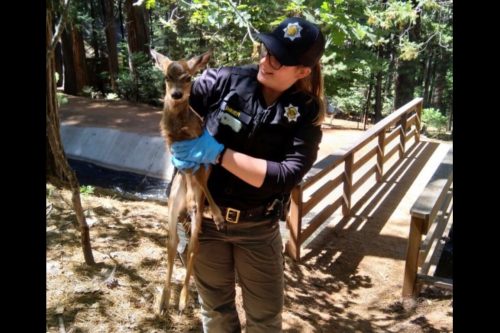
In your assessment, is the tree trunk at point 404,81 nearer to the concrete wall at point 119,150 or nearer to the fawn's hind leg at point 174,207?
the concrete wall at point 119,150

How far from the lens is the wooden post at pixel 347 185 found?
6527mm

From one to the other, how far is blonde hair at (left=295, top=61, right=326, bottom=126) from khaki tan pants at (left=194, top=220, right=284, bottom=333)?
0.62m

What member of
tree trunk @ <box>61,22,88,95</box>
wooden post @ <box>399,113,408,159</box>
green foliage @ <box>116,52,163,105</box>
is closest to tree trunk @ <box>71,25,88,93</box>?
tree trunk @ <box>61,22,88,95</box>

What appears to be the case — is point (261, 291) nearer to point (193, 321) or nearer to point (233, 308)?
point (233, 308)

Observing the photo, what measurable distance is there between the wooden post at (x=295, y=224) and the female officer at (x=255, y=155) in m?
2.60

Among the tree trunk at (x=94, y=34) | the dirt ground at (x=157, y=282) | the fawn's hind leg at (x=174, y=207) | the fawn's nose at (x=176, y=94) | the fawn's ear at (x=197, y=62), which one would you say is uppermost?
the tree trunk at (x=94, y=34)

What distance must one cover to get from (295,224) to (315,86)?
309 centimetres

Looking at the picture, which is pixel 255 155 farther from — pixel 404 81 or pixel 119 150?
pixel 404 81

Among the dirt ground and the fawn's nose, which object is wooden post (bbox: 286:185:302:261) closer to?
the dirt ground

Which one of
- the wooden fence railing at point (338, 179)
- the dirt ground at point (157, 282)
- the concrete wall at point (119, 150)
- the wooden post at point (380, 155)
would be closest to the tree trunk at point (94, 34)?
the concrete wall at point (119, 150)

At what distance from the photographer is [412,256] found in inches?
180

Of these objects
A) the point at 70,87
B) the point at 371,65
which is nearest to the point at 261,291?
the point at 371,65

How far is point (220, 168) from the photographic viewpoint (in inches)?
91.0
